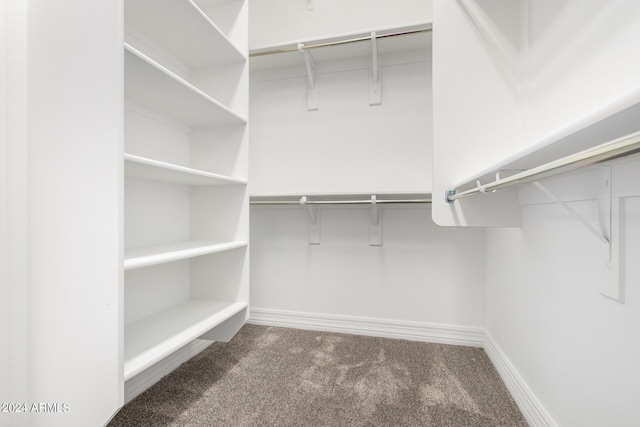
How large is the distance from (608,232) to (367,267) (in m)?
1.28

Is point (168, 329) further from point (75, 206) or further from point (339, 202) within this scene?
point (339, 202)

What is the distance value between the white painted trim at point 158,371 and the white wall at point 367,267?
544mm

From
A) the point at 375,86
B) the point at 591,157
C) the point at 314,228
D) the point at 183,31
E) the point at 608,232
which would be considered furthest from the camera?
the point at 314,228

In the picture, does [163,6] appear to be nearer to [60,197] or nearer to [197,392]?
[60,197]

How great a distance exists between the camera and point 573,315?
0.81m

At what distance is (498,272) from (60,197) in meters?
1.90

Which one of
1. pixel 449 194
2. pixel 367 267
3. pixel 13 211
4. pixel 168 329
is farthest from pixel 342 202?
pixel 13 211

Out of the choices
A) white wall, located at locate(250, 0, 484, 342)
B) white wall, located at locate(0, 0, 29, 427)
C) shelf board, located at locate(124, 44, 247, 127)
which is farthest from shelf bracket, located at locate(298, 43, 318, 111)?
white wall, located at locate(0, 0, 29, 427)

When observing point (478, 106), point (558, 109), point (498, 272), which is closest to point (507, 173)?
point (558, 109)

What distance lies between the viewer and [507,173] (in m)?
0.83

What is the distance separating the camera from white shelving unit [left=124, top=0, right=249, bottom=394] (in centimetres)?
110

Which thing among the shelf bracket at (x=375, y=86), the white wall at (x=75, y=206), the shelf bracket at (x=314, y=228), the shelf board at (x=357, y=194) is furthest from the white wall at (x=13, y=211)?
the shelf bracket at (x=375, y=86)

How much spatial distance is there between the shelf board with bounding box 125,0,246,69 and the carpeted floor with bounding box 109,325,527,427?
167 centimetres

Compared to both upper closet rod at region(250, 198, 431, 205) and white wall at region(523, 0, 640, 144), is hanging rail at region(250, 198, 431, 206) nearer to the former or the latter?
upper closet rod at region(250, 198, 431, 205)
